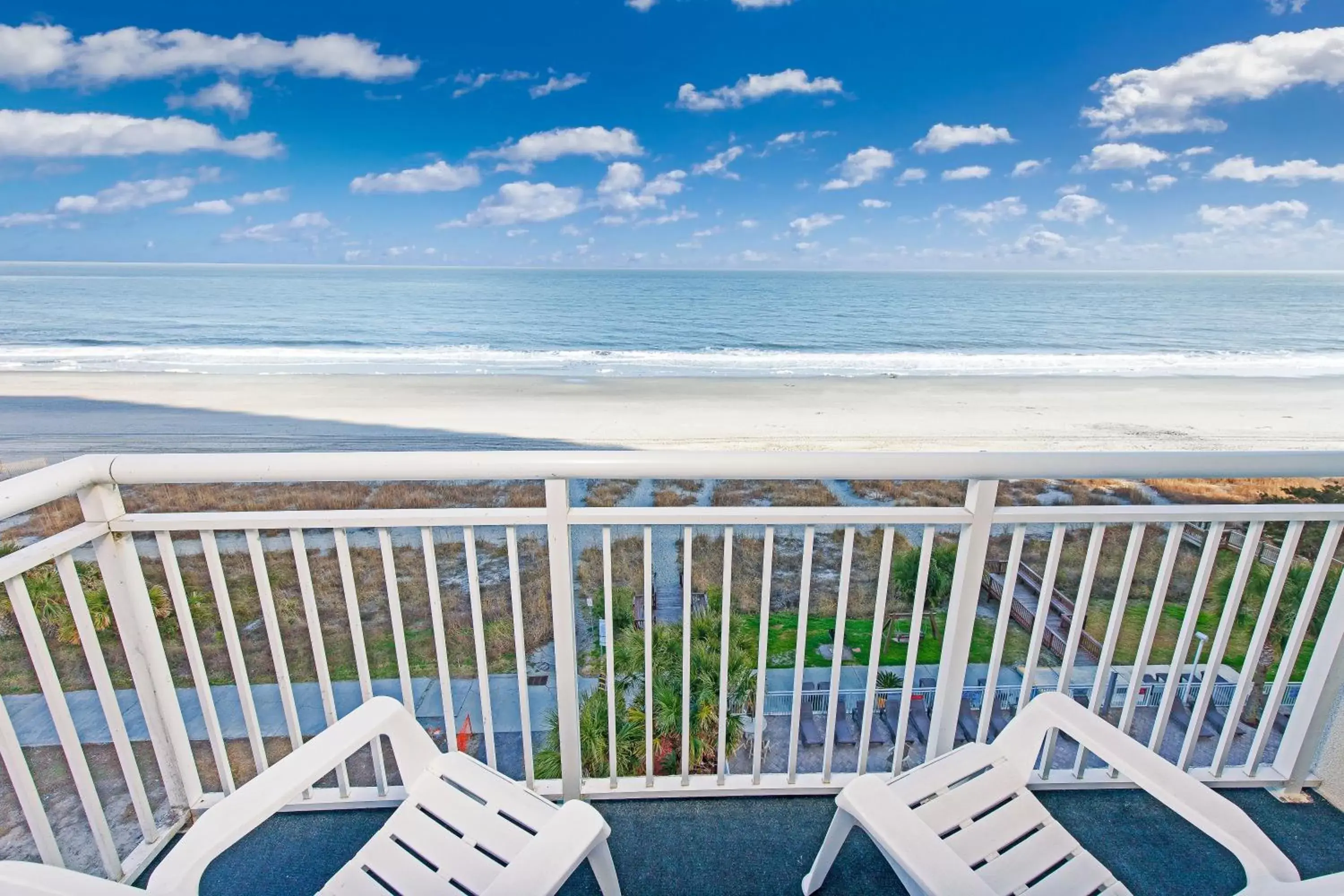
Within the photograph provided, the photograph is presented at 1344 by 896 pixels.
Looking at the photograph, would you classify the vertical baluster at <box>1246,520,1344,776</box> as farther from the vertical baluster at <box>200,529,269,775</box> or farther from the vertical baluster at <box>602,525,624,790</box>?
the vertical baluster at <box>200,529,269,775</box>

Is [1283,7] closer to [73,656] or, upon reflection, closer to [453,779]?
[453,779]

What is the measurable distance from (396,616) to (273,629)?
0.27 metres

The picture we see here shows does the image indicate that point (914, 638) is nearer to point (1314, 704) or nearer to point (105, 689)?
point (1314, 704)

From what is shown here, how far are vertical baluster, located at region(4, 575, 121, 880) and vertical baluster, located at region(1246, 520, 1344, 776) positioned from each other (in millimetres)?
2762

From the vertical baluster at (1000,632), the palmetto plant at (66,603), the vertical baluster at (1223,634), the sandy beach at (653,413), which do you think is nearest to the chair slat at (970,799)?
the vertical baluster at (1000,632)

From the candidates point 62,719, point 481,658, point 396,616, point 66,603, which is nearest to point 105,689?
point 62,719

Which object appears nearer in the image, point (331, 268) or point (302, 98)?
point (302, 98)

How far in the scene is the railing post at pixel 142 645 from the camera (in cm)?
137

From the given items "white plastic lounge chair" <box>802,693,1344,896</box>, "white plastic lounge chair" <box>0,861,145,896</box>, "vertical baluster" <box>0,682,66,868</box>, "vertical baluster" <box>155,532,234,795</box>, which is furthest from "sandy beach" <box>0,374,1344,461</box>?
"white plastic lounge chair" <box>0,861,145,896</box>

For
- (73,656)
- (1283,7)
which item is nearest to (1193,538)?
(1283,7)

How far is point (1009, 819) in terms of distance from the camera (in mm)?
1267

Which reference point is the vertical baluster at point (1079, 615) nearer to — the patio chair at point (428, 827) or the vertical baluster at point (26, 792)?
the patio chair at point (428, 827)

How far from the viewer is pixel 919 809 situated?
1265 millimetres

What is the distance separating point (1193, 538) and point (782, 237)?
3708cm
